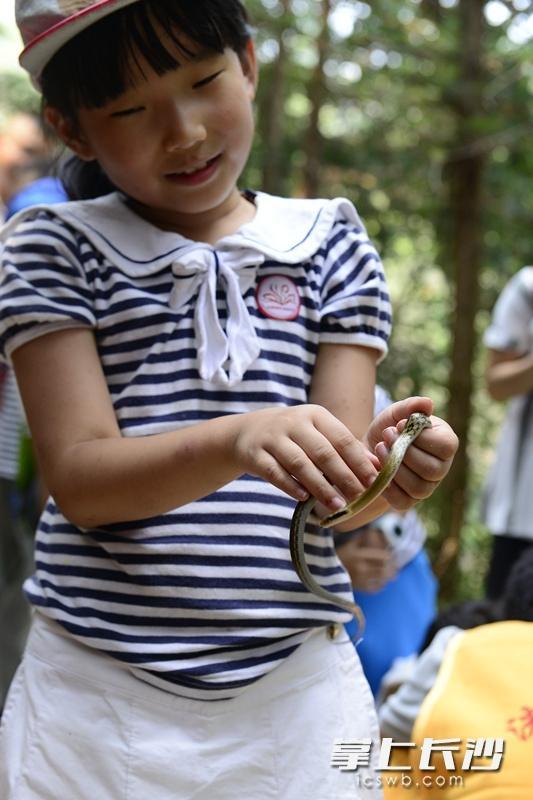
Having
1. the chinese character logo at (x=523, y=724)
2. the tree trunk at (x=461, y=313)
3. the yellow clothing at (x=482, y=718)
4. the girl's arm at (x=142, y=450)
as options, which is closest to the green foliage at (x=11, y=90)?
the tree trunk at (x=461, y=313)

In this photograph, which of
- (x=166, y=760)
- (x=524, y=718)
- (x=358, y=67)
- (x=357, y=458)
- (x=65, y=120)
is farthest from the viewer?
(x=358, y=67)

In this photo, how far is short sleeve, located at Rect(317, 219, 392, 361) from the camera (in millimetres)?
1621

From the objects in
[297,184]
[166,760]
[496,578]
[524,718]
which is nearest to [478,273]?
[297,184]

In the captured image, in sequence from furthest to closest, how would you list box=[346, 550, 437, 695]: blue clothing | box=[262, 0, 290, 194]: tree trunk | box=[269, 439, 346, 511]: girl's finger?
box=[262, 0, 290, 194]: tree trunk → box=[346, 550, 437, 695]: blue clothing → box=[269, 439, 346, 511]: girl's finger

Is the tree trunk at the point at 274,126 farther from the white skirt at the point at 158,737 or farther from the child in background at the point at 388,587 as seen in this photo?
the white skirt at the point at 158,737

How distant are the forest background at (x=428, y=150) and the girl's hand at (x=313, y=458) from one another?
385 cm

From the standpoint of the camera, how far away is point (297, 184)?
5691 millimetres

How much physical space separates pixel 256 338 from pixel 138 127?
0.36 m

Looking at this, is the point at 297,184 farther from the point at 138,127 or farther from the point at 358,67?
the point at 138,127

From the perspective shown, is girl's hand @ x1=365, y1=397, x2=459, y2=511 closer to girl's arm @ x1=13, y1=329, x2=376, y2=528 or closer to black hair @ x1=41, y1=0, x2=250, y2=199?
girl's arm @ x1=13, y1=329, x2=376, y2=528

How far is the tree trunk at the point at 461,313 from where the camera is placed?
5438 millimetres

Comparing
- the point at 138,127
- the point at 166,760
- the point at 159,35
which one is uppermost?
the point at 159,35

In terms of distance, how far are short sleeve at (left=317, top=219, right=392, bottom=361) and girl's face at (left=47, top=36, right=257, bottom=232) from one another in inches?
8.2

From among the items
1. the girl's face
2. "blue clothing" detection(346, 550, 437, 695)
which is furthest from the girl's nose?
"blue clothing" detection(346, 550, 437, 695)
